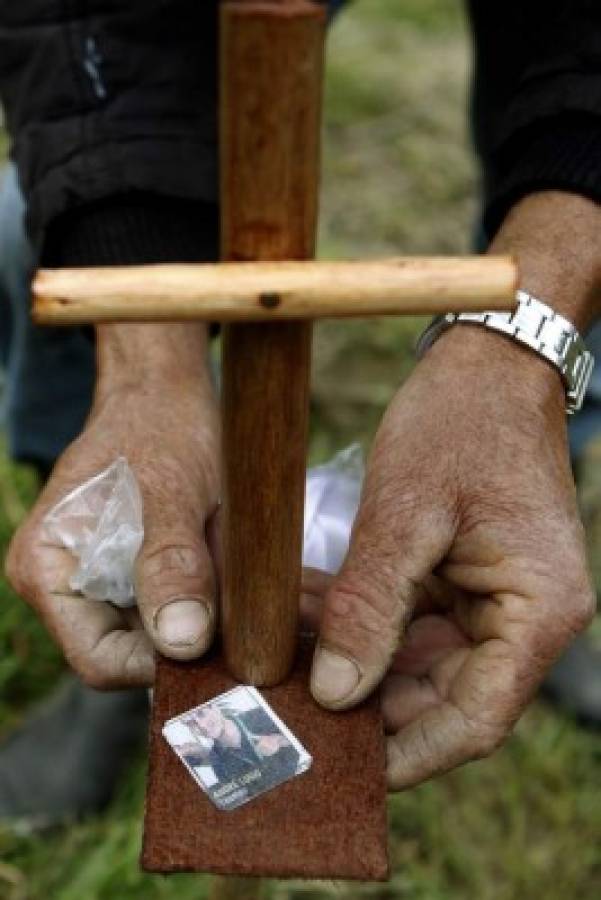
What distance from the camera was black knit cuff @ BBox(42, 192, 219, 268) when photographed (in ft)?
3.80

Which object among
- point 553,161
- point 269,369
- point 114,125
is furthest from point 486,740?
point 114,125

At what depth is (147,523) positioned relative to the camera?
3.11 ft

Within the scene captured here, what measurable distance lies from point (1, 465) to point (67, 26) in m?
0.82

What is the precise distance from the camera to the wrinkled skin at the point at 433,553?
881mm

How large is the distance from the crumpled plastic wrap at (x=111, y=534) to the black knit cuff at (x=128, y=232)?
27 cm

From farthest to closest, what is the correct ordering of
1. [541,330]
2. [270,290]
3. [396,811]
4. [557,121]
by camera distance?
[396,811] < [557,121] < [541,330] < [270,290]

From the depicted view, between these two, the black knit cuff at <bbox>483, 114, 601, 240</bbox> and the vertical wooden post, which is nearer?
the vertical wooden post

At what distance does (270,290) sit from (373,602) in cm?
31

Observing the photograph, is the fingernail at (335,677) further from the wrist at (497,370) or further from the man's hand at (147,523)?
the wrist at (497,370)

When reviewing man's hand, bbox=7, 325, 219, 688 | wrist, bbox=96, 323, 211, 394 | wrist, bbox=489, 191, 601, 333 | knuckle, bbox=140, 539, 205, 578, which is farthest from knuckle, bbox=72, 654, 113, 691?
wrist, bbox=489, 191, 601, 333

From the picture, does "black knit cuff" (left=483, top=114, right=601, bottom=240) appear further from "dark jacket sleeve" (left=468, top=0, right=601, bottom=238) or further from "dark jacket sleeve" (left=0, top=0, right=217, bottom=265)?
"dark jacket sleeve" (left=0, top=0, right=217, bottom=265)

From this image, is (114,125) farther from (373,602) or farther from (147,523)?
(373,602)

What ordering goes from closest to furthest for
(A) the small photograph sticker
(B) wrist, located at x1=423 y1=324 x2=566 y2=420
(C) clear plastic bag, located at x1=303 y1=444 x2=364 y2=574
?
1. (A) the small photograph sticker
2. (B) wrist, located at x1=423 y1=324 x2=566 y2=420
3. (C) clear plastic bag, located at x1=303 y1=444 x2=364 y2=574

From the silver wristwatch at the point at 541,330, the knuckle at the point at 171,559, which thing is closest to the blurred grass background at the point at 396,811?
the knuckle at the point at 171,559
